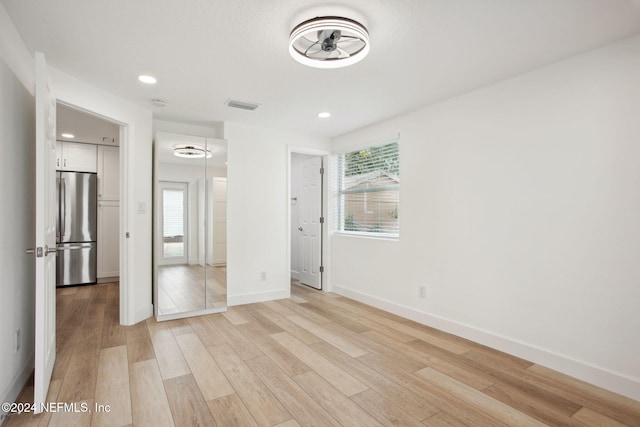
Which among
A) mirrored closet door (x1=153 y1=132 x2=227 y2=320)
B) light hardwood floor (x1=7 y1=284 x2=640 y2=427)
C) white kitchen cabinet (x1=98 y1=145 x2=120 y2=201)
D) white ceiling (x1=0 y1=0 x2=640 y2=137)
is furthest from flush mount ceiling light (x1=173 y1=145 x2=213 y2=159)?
white kitchen cabinet (x1=98 y1=145 x2=120 y2=201)

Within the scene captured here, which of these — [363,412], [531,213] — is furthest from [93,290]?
[531,213]

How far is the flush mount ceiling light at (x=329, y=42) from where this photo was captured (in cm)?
188

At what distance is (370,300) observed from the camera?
4.21m

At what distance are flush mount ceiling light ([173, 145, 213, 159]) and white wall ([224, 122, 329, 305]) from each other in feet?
1.12

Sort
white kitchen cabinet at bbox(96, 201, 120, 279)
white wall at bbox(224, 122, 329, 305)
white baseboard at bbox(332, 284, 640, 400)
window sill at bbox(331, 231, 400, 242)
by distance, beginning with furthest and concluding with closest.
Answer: white kitchen cabinet at bbox(96, 201, 120, 279)
white wall at bbox(224, 122, 329, 305)
window sill at bbox(331, 231, 400, 242)
white baseboard at bbox(332, 284, 640, 400)

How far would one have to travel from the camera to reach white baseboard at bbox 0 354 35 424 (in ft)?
6.05

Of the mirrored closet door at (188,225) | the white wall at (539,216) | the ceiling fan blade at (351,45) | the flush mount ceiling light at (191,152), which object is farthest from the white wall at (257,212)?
the ceiling fan blade at (351,45)

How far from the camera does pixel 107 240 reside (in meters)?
5.43

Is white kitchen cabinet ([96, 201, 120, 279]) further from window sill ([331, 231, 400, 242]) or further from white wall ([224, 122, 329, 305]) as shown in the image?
window sill ([331, 231, 400, 242])

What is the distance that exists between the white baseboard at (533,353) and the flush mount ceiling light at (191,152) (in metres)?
2.87

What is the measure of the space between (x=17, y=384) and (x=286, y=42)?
9.30 feet

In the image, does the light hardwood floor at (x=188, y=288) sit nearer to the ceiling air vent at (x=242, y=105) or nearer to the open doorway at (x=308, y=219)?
the open doorway at (x=308, y=219)

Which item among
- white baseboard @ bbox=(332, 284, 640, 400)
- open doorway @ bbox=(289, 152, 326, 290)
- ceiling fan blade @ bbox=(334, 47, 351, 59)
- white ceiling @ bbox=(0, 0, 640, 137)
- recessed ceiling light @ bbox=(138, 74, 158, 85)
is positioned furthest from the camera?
open doorway @ bbox=(289, 152, 326, 290)

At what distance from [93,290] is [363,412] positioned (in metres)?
4.86
